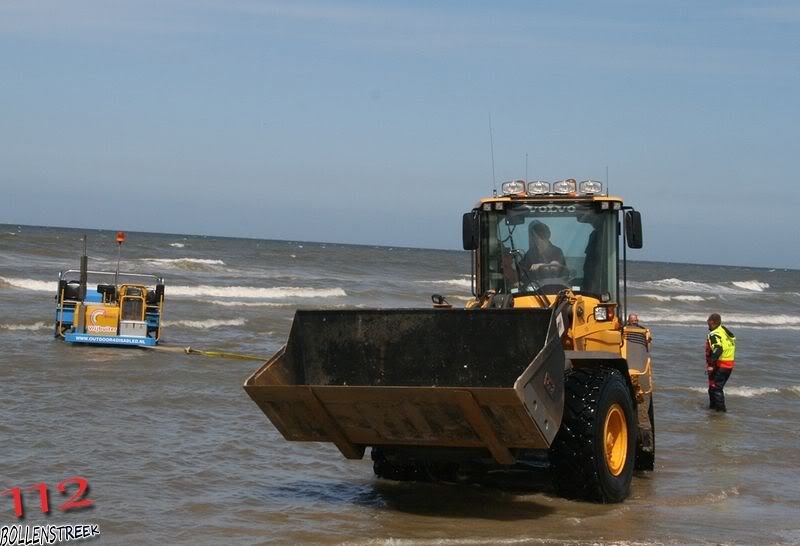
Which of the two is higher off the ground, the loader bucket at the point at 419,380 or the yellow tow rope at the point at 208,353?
the loader bucket at the point at 419,380

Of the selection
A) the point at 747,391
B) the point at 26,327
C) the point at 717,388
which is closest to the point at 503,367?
the point at 717,388

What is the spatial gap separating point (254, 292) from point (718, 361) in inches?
938

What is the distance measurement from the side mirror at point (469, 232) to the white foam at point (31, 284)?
24.1 m

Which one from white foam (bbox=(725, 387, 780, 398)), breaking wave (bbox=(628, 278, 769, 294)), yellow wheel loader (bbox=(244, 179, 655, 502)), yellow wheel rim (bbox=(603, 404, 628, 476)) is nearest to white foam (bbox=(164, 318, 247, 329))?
white foam (bbox=(725, 387, 780, 398))

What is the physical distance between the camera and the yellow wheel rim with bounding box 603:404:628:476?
8.12 metres

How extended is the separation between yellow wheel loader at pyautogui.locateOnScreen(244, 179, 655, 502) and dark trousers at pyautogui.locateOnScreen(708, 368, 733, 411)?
15.8 ft

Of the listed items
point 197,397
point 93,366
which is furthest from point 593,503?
point 93,366

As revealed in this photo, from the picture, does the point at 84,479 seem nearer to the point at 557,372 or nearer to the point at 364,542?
the point at 364,542

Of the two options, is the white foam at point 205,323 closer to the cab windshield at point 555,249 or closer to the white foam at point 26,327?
the white foam at point 26,327

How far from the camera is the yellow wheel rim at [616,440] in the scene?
26.7 ft

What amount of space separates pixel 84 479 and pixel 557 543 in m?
3.67

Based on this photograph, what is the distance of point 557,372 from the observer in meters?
7.18

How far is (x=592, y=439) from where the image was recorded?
7.59m

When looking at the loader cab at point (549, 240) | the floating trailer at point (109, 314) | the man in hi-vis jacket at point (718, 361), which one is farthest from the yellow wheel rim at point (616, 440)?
the floating trailer at point (109, 314)
